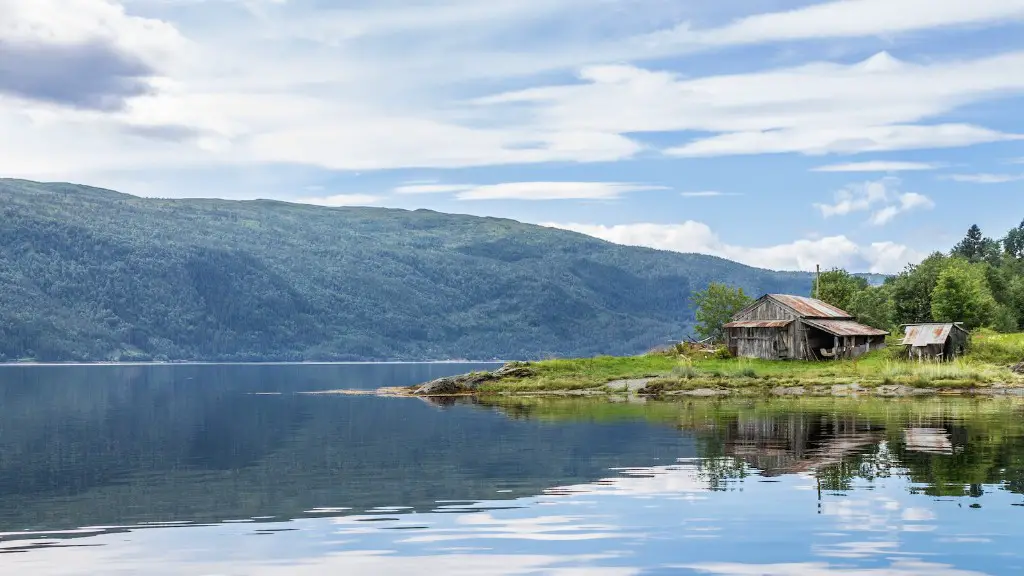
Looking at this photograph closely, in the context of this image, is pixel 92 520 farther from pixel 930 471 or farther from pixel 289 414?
pixel 289 414

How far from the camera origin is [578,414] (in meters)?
67.8

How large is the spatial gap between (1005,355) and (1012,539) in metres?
78.8

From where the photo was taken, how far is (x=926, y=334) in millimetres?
97938

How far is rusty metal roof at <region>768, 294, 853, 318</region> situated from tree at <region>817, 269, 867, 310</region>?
8.73 meters

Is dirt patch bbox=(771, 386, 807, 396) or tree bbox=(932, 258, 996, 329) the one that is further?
tree bbox=(932, 258, 996, 329)

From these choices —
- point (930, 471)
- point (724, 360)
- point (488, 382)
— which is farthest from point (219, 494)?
point (724, 360)

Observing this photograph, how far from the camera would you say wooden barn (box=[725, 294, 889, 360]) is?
103 meters

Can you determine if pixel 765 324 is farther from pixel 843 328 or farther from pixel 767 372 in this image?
pixel 767 372

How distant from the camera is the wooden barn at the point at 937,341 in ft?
316

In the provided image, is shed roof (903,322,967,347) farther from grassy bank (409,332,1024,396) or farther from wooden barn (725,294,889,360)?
wooden barn (725,294,889,360)

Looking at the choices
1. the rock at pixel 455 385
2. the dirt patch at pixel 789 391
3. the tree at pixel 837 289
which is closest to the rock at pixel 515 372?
the rock at pixel 455 385

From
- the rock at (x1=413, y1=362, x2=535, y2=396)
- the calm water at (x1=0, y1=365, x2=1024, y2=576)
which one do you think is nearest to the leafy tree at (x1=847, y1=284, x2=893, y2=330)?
the rock at (x1=413, y1=362, x2=535, y2=396)

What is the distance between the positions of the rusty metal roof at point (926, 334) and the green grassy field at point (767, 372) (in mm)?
1612

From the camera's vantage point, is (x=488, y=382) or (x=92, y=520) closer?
(x=92, y=520)
